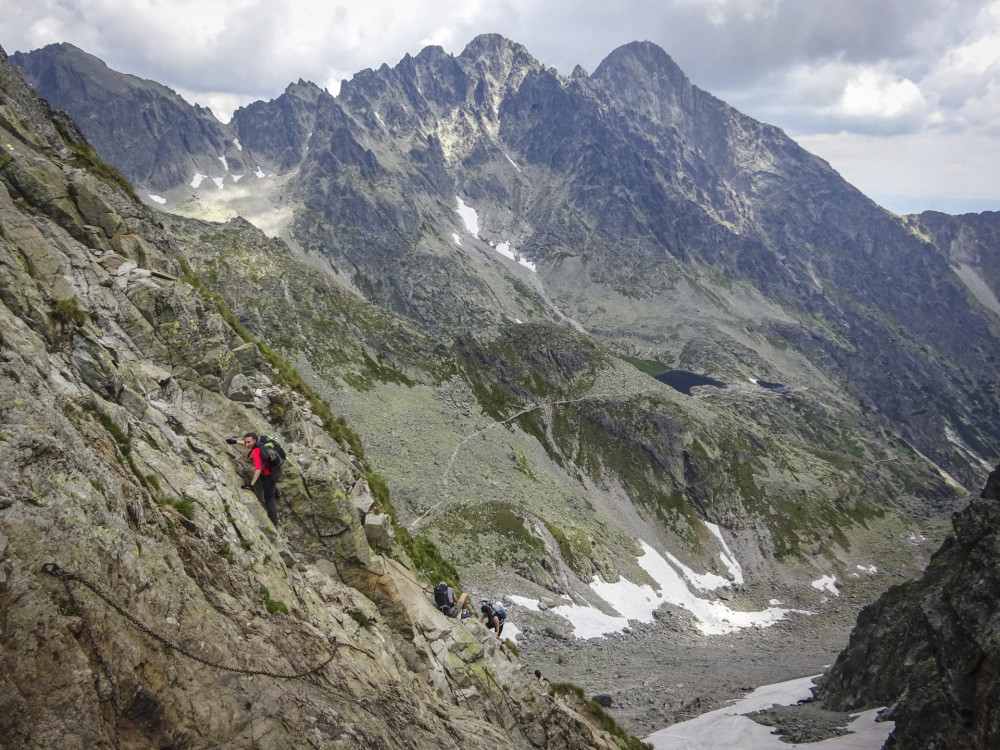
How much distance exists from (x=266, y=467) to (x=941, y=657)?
35.5 metres

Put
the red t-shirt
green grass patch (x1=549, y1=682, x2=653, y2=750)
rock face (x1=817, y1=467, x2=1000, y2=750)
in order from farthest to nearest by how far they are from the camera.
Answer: rock face (x1=817, y1=467, x2=1000, y2=750) < green grass patch (x1=549, y1=682, x2=653, y2=750) < the red t-shirt

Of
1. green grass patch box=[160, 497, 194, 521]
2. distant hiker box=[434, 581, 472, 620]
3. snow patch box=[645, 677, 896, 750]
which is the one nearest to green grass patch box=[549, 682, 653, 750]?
distant hiker box=[434, 581, 472, 620]

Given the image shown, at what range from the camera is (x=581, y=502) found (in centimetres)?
8381

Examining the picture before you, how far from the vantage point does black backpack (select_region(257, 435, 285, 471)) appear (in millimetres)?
16578

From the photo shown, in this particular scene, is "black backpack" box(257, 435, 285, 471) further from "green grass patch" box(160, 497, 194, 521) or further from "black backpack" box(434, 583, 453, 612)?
"black backpack" box(434, 583, 453, 612)

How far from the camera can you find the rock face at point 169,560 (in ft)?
27.7

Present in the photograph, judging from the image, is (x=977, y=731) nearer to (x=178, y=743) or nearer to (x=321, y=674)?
(x=321, y=674)

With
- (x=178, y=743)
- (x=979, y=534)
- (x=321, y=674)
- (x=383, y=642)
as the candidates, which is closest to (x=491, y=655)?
(x=383, y=642)

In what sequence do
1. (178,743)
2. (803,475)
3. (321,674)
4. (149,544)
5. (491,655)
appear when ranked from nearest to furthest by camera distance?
(178,743) < (149,544) < (321,674) < (491,655) < (803,475)

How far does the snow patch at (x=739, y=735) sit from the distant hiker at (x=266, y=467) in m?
30.2

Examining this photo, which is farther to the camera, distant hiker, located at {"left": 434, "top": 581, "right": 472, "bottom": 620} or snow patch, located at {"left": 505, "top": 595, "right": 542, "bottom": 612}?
snow patch, located at {"left": 505, "top": 595, "right": 542, "bottom": 612}

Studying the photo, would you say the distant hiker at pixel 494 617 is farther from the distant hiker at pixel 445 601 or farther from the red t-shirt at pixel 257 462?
the red t-shirt at pixel 257 462

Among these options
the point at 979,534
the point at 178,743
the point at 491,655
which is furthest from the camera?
the point at 979,534

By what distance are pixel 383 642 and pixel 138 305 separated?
16068 millimetres
